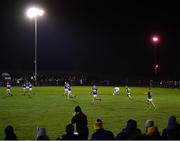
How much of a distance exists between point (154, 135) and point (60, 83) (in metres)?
68.3

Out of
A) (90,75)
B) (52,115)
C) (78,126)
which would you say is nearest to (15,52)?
(90,75)

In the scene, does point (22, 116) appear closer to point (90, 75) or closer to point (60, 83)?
point (60, 83)

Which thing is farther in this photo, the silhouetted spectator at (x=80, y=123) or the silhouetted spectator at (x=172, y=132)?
the silhouetted spectator at (x=80, y=123)

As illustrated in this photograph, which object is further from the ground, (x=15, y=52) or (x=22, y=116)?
(x=15, y=52)

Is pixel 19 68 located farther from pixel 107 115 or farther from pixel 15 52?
pixel 107 115

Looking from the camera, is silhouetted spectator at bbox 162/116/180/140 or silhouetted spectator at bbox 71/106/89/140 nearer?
silhouetted spectator at bbox 162/116/180/140

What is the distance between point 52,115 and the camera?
101ft

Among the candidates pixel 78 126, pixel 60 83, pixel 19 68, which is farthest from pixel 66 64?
pixel 78 126

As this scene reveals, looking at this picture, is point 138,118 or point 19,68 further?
point 19,68

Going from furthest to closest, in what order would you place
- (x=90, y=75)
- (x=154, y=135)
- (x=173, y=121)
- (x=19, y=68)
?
(x=19, y=68), (x=90, y=75), (x=173, y=121), (x=154, y=135)

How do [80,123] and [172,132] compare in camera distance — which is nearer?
[172,132]

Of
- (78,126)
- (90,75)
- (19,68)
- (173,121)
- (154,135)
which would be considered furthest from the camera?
(19,68)

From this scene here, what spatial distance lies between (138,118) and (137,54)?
69.7 m

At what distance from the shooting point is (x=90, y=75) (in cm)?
8894
